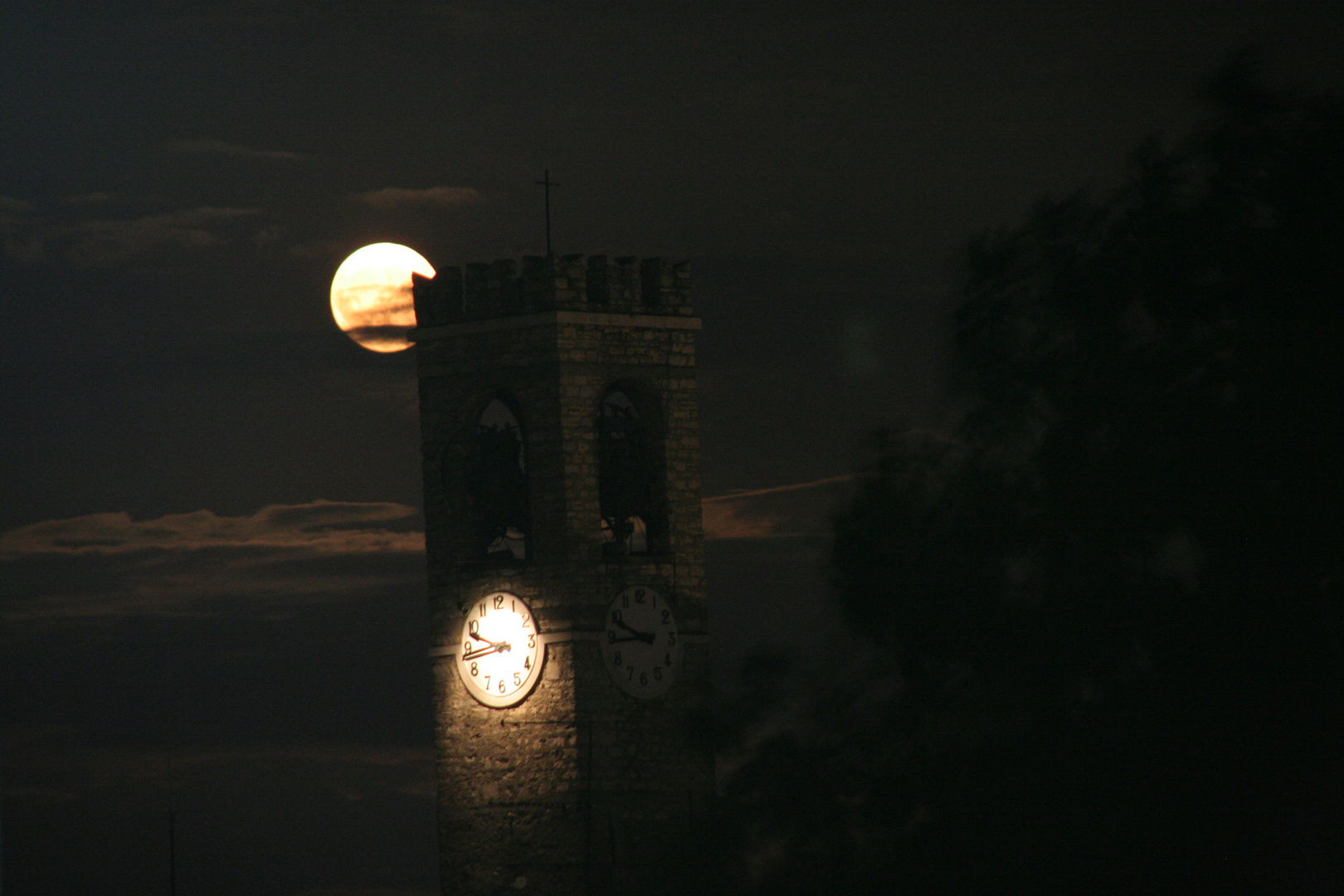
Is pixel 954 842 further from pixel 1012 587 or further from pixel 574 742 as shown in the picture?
pixel 574 742

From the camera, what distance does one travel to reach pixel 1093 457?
2686 centimetres

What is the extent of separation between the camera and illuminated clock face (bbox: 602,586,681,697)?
36.4 m

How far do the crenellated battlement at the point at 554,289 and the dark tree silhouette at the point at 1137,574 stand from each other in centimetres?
913

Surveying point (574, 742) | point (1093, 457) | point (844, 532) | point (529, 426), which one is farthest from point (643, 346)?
point (1093, 457)

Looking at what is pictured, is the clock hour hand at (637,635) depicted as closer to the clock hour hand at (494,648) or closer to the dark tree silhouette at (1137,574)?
the clock hour hand at (494,648)

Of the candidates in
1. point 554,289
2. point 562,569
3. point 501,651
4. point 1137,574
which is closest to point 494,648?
point 501,651

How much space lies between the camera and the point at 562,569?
1438 inches

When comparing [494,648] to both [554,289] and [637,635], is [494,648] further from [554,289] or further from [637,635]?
[554,289]

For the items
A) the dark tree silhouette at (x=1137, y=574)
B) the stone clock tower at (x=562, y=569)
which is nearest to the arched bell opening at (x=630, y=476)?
the stone clock tower at (x=562, y=569)

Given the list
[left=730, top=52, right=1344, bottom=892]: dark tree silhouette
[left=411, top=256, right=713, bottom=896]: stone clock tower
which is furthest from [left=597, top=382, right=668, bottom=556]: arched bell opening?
[left=730, top=52, right=1344, bottom=892]: dark tree silhouette

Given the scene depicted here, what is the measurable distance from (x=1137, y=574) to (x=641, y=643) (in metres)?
11.3

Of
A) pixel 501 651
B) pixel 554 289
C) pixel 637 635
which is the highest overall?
pixel 554 289

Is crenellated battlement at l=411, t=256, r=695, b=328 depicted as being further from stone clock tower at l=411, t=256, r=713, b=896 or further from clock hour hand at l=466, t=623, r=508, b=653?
clock hour hand at l=466, t=623, r=508, b=653

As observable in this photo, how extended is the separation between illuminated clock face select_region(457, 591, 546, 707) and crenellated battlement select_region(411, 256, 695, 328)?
3.72m
